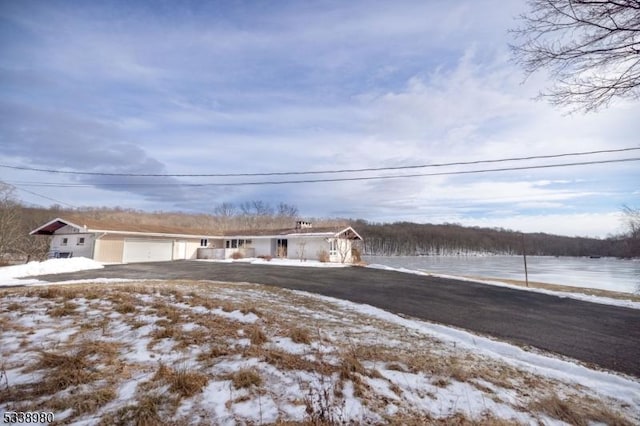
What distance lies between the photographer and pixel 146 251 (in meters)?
26.0

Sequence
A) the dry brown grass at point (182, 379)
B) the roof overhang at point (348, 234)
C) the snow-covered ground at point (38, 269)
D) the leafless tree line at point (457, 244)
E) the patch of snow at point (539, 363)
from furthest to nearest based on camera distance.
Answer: the leafless tree line at point (457, 244), the roof overhang at point (348, 234), the snow-covered ground at point (38, 269), the patch of snow at point (539, 363), the dry brown grass at point (182, 379)

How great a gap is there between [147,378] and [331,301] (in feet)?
21.2

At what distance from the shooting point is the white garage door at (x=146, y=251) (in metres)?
24.8

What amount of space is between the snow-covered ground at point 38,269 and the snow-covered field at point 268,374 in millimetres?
9366

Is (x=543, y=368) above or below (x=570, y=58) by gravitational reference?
below

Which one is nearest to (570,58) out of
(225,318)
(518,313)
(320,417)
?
(320,417)

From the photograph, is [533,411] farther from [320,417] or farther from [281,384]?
[281,384]

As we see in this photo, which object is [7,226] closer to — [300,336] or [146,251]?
[146,251]

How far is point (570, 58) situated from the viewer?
4.02 meters

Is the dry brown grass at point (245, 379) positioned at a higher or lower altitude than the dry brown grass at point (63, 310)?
lower

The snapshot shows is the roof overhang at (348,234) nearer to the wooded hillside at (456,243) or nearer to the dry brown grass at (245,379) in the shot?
the dry brown grass at (245,379)

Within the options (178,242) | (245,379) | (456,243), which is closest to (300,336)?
(245,379)

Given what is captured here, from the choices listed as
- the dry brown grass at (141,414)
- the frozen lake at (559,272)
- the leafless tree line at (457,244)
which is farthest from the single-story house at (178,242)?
the leafless tree line at (457,244)

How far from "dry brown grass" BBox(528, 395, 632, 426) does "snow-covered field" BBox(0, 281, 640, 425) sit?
17 millimetres
